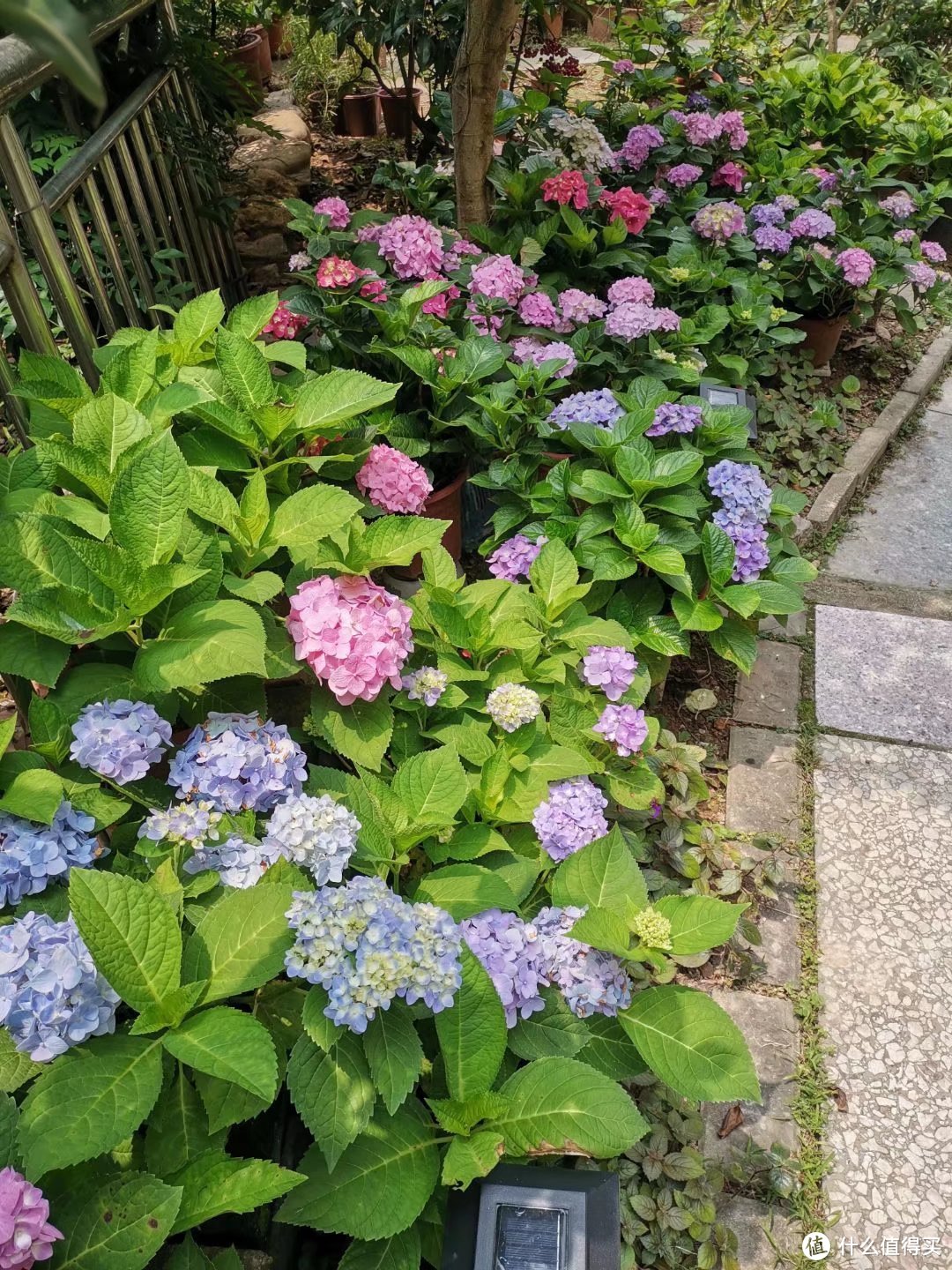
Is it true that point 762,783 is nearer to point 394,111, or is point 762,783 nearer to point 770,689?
point 770,689

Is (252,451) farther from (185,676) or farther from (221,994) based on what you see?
(221,994)

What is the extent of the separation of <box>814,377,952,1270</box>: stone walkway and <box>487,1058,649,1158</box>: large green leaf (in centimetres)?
66

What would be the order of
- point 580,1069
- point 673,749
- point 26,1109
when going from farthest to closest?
A: point 673,749 < point 580,1069 < point 26,1109

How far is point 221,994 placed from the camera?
1119 mm

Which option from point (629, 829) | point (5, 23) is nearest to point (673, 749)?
point (629, 829)

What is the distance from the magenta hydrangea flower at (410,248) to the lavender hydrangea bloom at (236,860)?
1.95 metres

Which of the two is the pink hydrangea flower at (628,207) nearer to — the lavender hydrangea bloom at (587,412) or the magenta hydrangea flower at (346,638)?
the lavender hydrangea bloom at (587,412)

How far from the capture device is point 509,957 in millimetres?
1340

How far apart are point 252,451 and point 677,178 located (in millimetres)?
2801

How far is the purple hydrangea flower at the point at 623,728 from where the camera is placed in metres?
1.80

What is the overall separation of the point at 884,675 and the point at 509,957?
173 centimetres

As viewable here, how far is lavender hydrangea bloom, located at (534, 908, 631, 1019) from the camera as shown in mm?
1367

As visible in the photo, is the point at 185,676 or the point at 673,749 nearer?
the point at 185,676

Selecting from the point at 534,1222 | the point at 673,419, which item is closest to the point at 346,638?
the point at 534,1222
